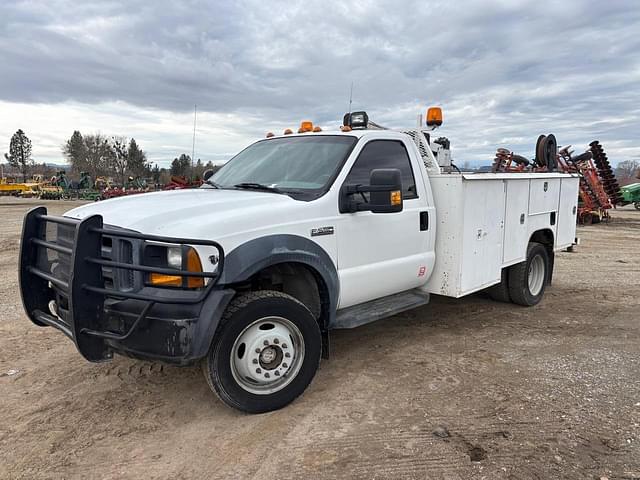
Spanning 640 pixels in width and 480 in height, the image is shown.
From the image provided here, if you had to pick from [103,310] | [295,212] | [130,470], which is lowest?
[130,470]

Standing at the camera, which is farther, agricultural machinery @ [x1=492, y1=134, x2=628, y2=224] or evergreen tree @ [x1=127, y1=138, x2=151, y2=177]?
evergreen tree @ [x1=127, y1=138, x2=151, y2=177]

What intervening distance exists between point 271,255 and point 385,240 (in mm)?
1276

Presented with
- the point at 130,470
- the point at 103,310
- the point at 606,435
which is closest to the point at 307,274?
the point at 103,310

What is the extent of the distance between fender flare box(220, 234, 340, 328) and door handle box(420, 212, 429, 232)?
119 cm

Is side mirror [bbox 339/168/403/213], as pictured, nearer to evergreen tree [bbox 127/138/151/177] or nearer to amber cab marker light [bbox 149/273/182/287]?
amber cab marker light [bbox 149/273/182/287]

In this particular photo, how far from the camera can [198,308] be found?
9.95 feet

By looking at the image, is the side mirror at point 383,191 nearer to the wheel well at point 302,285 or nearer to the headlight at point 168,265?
the wheel well at point 302,285

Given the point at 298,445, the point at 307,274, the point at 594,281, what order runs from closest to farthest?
the point at 298,445
the point at 307,274
the point at 594,281

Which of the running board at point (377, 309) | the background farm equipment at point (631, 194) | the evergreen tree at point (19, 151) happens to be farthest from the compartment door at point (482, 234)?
the evergreen tree at point (19, 151)

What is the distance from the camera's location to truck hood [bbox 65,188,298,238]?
124 inches

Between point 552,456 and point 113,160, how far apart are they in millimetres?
74308

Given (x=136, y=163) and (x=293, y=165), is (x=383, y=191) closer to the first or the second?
(x=293, y=165)

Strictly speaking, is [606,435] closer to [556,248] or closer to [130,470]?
[130,470]

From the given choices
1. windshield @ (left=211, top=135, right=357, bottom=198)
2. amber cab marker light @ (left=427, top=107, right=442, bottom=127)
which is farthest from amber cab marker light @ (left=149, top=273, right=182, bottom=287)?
amber cab marker light @ (left=427, top=107, right=442, bottom=127)
